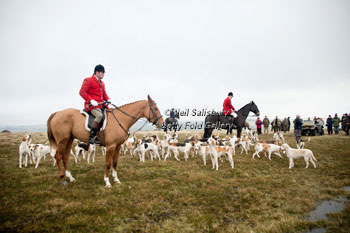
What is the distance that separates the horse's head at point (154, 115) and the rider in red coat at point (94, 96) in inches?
73.8

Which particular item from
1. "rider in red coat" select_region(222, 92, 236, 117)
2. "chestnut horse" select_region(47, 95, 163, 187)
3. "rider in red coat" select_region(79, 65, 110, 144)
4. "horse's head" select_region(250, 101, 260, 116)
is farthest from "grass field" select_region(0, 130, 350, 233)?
"horse's head" select_region(250, 101, 260, 116)

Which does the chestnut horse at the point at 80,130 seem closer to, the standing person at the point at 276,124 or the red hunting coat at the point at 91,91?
the red hunting coat at the point at 91,91

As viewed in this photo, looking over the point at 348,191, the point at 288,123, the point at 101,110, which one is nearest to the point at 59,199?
the point at 101,110

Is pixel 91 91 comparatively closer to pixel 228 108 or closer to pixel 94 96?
pixel 94 96

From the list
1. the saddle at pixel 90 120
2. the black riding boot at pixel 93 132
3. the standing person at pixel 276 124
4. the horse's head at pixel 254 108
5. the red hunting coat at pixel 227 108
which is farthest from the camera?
the standing person at pixel 276 124

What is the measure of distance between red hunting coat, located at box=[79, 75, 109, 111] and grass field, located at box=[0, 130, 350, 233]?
317 centimetres

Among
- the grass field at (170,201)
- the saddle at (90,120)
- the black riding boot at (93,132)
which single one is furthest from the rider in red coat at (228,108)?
the black riding boot at (93,132)

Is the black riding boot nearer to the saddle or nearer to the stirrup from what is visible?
the stirrup

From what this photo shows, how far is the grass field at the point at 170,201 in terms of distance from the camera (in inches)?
151

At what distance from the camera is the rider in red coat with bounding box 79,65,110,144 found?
619 centimetres

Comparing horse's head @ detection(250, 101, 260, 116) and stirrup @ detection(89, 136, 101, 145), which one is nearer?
stirrup @ detection(89, 136, 101, 145)

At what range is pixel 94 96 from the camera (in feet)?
21.7

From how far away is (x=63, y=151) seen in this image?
258 inches

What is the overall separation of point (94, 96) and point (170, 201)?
4.76m
